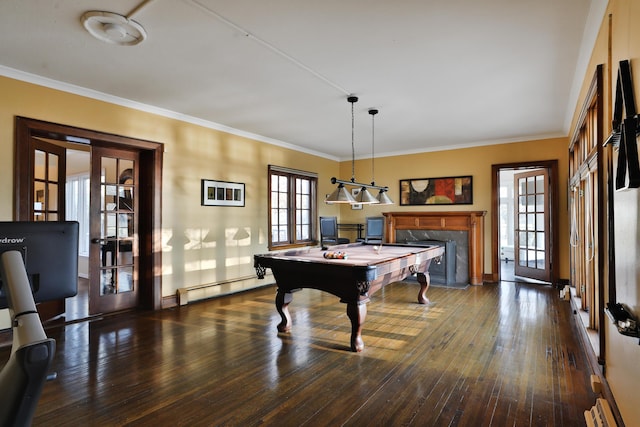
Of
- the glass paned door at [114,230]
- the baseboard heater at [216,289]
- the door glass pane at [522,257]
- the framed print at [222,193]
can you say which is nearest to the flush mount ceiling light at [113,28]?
the glass paned door at [114,230]

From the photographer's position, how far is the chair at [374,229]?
7.46 metres

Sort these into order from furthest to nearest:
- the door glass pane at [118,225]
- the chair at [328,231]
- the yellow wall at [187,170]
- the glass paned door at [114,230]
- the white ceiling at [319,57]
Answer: the chair at [328,231], the door glass pane at [118,225], the glass paned door at [114,230], the yellow wall at [187,170], the white ceiling at [319,57]

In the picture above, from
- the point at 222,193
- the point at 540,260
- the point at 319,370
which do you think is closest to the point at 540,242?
the point at 540,260

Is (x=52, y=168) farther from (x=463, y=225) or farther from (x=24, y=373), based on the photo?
(x=463, y=225)

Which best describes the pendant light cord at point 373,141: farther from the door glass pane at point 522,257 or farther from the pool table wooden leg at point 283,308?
the door glass pane at point 522,257

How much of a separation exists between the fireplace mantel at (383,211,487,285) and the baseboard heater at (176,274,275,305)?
306 cm

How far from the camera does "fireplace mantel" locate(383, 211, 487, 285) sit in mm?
6364

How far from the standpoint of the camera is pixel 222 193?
5.46m

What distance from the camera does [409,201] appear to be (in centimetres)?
735

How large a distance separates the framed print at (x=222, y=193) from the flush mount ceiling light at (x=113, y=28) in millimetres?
2569

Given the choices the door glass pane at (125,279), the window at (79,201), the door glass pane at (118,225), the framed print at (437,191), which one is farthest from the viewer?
Result: the window at (79,201)

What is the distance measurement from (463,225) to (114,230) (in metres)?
5.58

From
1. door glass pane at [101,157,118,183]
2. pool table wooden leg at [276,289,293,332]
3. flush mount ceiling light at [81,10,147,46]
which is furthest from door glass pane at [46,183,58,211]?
pool table wooden leg at [276,289,293,332]

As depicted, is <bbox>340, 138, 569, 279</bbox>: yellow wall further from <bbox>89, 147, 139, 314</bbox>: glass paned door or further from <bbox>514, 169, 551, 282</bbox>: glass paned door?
<bbox>89, 147, 139, 314</bbox>: glass paned door
